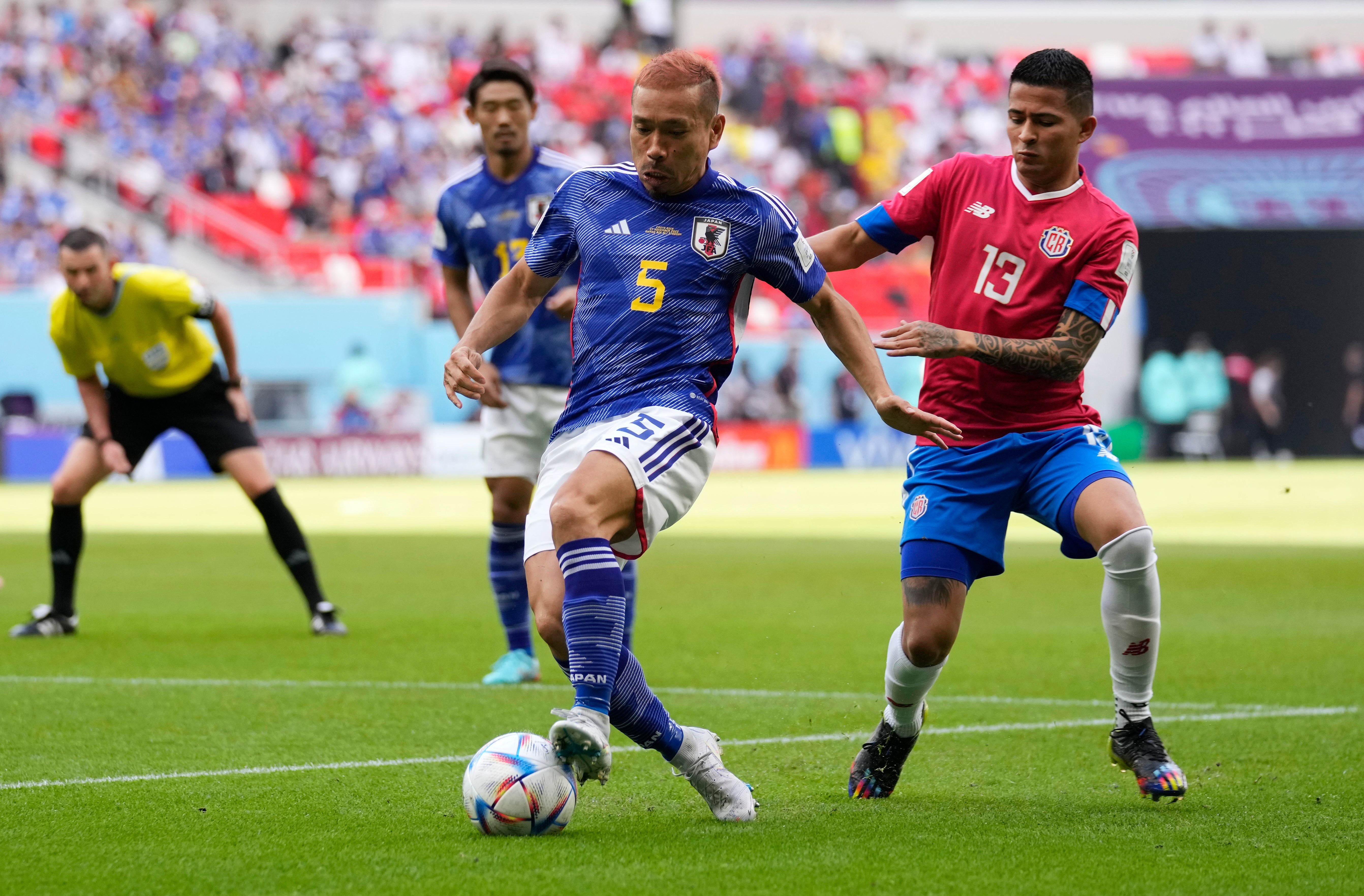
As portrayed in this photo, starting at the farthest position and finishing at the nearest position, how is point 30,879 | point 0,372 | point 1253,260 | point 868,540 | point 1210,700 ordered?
point 1253,260 → point 0,372 → point 868,540 → point 1210,700 → point 30,879

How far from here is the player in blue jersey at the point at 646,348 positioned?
15.0 feet

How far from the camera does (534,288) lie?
513 centimetres

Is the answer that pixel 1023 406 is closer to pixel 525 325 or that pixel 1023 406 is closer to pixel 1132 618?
pixel 1132 618

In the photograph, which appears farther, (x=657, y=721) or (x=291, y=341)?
(x=291, y=341)

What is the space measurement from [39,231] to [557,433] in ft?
82.8

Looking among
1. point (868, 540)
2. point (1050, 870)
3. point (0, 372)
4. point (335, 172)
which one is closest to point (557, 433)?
point (1050, 870)

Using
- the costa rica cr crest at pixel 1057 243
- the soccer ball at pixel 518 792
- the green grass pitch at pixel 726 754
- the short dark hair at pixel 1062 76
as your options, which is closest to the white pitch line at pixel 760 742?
the green grass pitch at pixel 726 754

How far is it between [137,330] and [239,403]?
0.70 meters

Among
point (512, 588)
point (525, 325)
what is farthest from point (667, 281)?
point (512, 588)

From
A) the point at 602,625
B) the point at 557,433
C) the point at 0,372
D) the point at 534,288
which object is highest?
the point at 534,288

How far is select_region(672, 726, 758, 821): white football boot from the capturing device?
4.72 m

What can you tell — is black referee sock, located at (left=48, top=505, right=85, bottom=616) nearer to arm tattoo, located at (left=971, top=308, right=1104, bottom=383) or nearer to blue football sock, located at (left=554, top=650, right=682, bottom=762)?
blue football sock, located at (left=554, top=650, right=682, bottom=762)

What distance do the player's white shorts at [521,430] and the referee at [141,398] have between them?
6.17 ft

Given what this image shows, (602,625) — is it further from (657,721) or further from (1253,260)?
(1253,260)
